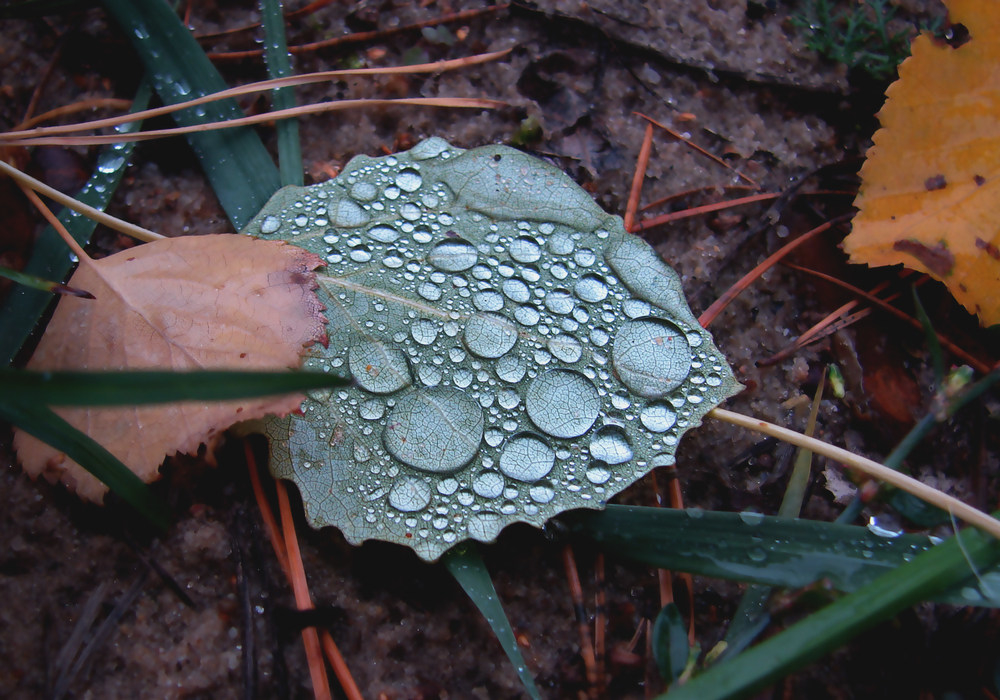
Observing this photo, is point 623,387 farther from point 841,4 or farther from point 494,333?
point 841,4

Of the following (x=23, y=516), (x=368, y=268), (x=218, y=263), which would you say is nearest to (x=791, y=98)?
(x=368, y=268)

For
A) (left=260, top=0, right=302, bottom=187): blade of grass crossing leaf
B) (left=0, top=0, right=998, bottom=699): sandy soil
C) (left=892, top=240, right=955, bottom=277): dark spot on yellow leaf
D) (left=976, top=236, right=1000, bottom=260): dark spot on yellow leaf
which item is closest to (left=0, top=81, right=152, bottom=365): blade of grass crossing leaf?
(left=0, top=0, right=998, bottom=699): sandy soil

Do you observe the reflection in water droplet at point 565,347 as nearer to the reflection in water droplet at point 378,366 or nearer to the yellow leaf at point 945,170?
the reflection in water droplet at point 378,366

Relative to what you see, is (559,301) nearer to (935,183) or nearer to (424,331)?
(424,331)

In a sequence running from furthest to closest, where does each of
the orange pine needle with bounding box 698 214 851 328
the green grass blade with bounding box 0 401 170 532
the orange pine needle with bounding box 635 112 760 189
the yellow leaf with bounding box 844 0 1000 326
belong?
the orange pine needle with bounding box 635 112 760 189
the orange pine needle with bounding box 698 214 851 328
the yellow leaf with bounding box 844 0 1000 326
the green grass blade with bounding box 0 401 170 532

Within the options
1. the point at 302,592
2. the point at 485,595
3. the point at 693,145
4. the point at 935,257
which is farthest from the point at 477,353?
the point at 935,257

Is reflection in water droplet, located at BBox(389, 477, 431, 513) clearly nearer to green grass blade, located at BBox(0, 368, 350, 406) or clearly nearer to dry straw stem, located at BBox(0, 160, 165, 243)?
green grass blade, located at BBox(0, 368, 350, 406)
